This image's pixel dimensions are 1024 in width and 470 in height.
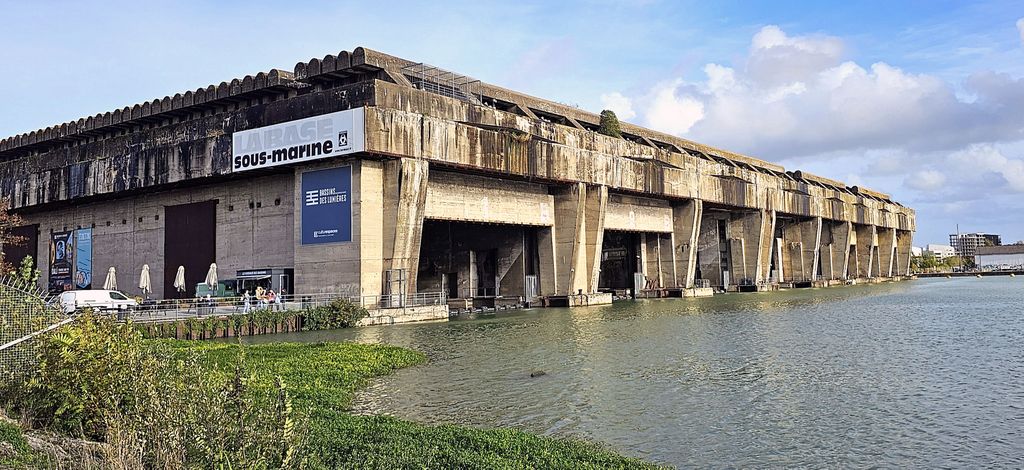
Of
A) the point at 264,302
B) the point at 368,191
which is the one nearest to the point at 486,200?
the point at 368,191

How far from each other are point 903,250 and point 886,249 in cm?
1210

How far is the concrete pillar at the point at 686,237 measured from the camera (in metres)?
78.4

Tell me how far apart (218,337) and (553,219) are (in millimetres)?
31356

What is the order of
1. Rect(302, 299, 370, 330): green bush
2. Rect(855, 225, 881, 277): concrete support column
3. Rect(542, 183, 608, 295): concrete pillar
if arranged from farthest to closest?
1. Rect(855, 225, 881, 277): concrete support column
2. Rect(542, 183, 608, 295): concrete pillar
3. Rect(302, 299, 370, 330): green bush

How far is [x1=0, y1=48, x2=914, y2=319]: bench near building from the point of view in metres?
45.8

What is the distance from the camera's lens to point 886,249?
138500 millimetres

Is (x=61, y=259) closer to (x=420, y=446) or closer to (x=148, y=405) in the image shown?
(x=420, y=446)

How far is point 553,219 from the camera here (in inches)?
2446

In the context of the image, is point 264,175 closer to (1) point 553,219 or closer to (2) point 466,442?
(1) point 553,219

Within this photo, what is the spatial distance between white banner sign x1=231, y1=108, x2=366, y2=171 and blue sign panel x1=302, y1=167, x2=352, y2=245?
4.81ft

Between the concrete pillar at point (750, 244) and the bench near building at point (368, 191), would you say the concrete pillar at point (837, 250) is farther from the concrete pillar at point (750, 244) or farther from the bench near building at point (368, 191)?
the bench near building at point (368, 191)

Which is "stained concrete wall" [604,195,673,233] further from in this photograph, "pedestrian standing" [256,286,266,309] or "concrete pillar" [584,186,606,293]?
"pedestrian standing" [256,286,266,309]

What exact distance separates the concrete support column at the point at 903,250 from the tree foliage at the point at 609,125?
96995 mm

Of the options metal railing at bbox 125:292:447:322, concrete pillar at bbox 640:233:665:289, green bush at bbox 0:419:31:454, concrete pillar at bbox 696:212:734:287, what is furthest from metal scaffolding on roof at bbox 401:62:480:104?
green bush at bbox 0:419:31:454
